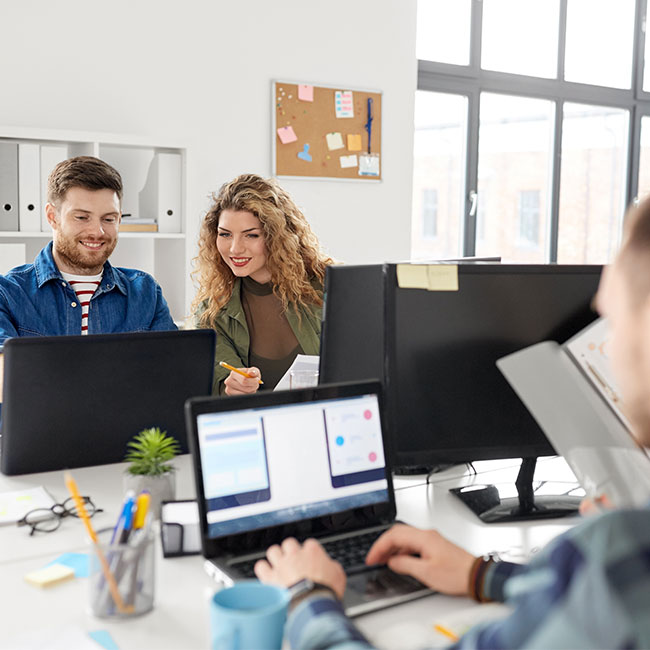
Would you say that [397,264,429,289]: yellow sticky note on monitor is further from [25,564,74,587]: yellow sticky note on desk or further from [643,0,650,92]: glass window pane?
[643,0,650,92]: glass window pane

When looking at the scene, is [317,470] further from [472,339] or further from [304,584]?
[472,339]

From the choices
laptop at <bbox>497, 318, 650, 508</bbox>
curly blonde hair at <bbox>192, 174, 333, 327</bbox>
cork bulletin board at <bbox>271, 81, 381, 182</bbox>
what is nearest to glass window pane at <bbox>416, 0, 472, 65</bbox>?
cork bulletin board at <bbox>271, 81, 381, 182</bbox>

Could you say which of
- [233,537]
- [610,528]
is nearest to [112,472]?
[233,537]

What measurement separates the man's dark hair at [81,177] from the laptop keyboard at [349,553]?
1.60 metres

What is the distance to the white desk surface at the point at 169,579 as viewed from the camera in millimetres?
945

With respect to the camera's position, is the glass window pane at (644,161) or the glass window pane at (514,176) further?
the glass window pane at (644,161)

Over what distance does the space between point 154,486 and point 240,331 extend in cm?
107

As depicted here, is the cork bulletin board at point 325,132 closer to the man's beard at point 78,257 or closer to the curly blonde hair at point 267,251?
the curly blonde hair at point 267,251

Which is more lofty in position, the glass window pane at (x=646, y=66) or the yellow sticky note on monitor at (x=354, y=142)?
the glass window pane at (x=646, y=66)

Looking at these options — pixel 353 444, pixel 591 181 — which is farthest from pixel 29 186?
pixel 591 181

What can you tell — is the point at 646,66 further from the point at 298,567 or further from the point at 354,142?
the point at 298,567

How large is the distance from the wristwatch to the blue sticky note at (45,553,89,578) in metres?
0.35

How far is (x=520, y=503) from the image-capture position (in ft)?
4.63

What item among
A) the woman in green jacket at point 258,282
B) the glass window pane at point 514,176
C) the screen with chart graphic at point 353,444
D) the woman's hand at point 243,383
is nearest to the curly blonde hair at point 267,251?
the woman in green jacket at point 258,282
